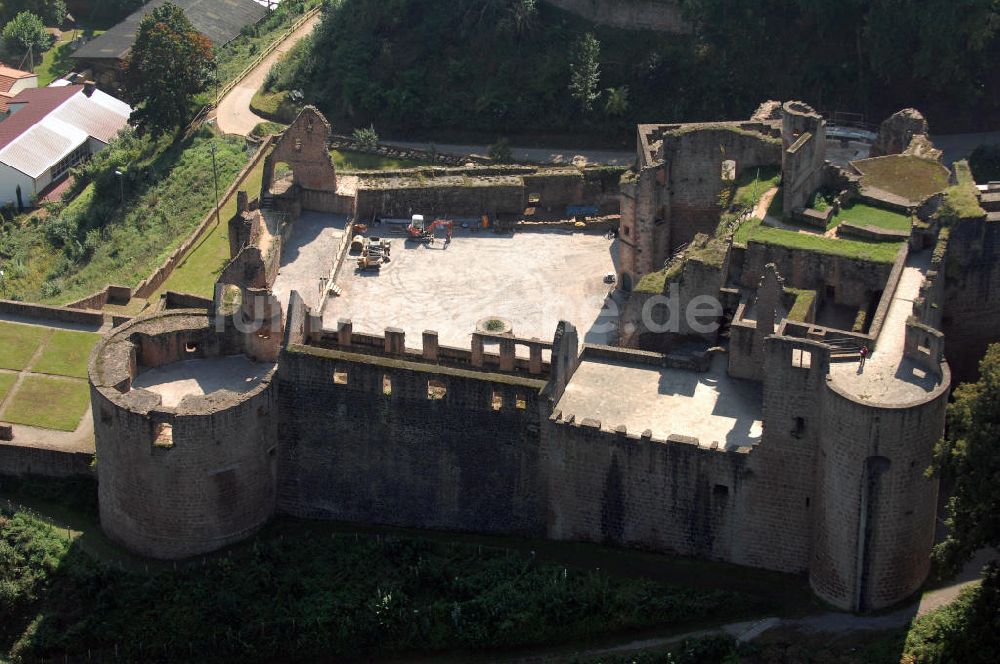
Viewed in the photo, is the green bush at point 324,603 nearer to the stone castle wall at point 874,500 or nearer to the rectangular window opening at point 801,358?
the stone castle wall at point 874,500

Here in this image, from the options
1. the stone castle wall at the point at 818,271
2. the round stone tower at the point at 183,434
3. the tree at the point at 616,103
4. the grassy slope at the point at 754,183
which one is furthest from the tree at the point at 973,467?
the tree at the point at 616,103

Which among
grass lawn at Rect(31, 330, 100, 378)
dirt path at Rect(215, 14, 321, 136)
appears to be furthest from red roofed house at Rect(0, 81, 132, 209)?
grass lawn at Rect(31, 330, 100, 378)

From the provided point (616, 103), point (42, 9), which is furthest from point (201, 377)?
point (42, 9)

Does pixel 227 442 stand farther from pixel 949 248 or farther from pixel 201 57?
pixel 201 57

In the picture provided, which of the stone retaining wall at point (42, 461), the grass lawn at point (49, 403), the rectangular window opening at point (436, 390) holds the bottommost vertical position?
the stone retaining wall at point (42, 461)

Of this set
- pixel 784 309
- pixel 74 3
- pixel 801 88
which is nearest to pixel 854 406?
pixel 784 309

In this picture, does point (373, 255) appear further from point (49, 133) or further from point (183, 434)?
point (49, 133)

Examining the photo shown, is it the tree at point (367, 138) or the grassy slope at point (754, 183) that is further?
the tree at point (367, 138)

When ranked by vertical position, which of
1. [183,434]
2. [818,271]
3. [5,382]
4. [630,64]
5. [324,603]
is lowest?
[324,603]

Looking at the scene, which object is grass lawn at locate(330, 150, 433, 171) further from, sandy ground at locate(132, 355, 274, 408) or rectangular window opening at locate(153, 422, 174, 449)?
rectangular window opening at locate(153, 422, 174, 449)
